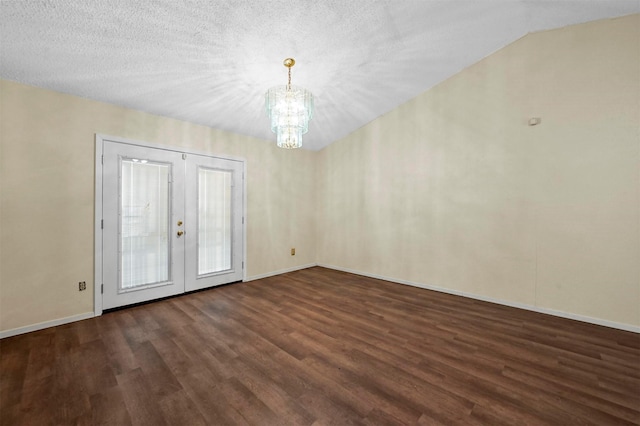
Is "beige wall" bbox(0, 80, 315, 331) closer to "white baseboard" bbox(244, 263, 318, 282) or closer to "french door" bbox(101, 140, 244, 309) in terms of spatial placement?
"french door" bbox(101, 140, 244, 309)

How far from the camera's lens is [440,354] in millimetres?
2170

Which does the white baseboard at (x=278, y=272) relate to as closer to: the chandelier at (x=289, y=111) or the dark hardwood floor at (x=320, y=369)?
the dark hardwood floor at (x=320, y=369)

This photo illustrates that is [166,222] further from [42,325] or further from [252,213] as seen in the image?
[42,325]

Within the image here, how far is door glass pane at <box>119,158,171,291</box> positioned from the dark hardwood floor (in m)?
0.50

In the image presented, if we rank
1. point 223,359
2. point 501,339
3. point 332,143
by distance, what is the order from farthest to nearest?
point 332,143 → point 501,339 → point 223,359

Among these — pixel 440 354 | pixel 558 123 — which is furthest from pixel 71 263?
pixel 558 123

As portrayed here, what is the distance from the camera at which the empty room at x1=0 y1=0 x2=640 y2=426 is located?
178 centimetres

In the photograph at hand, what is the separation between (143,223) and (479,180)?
15.7ft

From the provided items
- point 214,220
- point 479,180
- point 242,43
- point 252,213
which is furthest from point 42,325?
point 479,180

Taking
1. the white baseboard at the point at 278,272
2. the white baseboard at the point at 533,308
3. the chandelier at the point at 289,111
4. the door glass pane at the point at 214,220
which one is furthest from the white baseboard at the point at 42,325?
the white baseboard at the point at 533,308

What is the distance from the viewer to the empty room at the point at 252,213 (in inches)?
69.9

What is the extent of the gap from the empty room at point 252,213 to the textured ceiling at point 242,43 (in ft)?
0.08

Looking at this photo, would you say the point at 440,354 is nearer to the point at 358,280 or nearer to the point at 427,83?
the point at 358,280

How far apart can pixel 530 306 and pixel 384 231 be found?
89.0 inches
